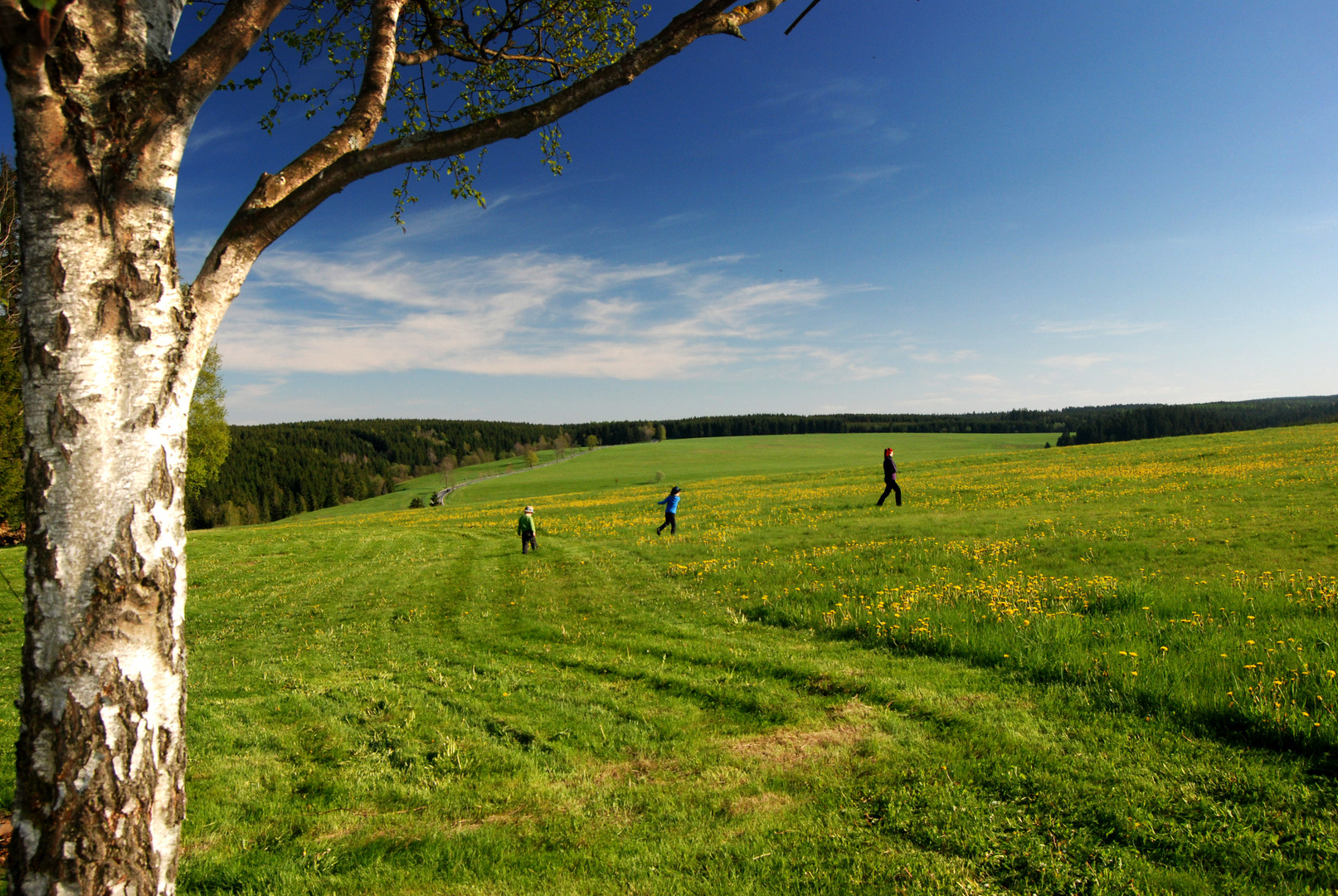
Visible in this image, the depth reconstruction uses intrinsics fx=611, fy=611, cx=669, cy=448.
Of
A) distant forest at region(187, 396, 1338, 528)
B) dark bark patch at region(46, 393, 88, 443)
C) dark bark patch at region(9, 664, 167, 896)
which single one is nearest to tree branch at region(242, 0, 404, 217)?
dark bark patch at region(46, 393, 88, 443)

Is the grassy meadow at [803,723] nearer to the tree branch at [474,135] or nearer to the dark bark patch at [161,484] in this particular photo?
the dark bark patch at [161,484]

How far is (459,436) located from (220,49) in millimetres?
188486

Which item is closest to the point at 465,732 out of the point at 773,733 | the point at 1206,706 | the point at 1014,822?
the point at 773,733

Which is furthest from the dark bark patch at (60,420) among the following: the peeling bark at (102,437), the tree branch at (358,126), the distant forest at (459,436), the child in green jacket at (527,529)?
the distant forest at (459,436)

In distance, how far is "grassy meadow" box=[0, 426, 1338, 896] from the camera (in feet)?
14.5

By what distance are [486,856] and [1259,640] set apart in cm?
954

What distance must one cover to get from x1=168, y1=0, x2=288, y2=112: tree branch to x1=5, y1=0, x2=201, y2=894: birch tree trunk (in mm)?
213

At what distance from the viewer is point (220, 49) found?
3557 mm

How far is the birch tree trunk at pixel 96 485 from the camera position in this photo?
116 inches

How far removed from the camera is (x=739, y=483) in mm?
53188

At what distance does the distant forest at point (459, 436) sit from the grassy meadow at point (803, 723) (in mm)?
93182

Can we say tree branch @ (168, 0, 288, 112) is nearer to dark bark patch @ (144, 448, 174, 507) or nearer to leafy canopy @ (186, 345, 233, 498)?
dark bark patch @ (144, 448, 174, 507)

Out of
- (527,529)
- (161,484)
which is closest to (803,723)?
(161,484)

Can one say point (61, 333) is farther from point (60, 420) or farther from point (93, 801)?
point (93, 801)
